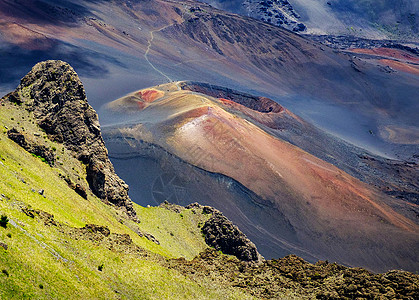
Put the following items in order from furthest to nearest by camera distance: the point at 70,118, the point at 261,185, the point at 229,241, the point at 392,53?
1. the point at 392,53
2. the point at 261,185
3. the point at 229,241
4. the point at 70,118

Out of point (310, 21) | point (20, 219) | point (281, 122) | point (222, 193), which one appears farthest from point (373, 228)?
point (310, 21)

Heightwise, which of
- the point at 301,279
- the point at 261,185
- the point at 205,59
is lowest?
the point at 205,59

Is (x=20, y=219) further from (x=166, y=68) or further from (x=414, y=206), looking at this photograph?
(x=166, y=68)

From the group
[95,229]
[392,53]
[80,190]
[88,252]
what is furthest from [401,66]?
[88,252]

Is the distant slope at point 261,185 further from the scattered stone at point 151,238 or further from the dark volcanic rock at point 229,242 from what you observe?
the scattered stone at point 151,238

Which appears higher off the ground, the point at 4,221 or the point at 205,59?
the point at 4,221

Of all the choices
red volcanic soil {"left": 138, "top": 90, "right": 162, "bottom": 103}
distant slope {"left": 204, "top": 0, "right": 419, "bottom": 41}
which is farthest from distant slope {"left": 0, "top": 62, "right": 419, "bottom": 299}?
distant slope {"left": 204, "top": 0, "right": 419, "bottom": 41}

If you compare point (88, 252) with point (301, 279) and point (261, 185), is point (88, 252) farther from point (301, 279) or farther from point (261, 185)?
point (261, 185)
